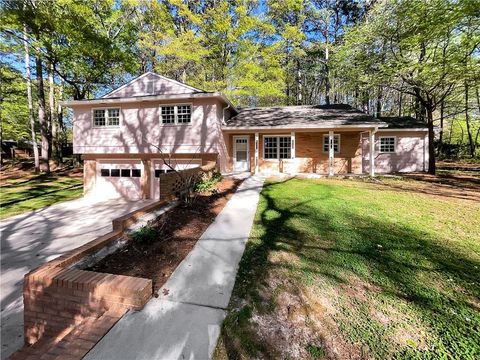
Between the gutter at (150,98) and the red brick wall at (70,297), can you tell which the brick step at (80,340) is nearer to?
the red brick wall at (70,297)

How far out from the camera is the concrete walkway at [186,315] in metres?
2.46

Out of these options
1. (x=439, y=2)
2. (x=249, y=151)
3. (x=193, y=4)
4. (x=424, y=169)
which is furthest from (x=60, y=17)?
(x=424, y=169)

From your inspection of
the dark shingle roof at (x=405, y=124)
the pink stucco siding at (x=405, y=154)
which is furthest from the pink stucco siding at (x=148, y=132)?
the dark shingle roof at (x=405, y=124)

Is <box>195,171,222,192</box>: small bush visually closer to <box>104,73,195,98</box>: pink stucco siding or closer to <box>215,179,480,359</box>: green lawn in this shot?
<box>215,179,480,359</box>: green lawn

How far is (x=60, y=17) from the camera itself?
1518 cm

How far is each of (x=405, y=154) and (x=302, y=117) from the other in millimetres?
8000

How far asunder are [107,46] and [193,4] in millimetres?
8951

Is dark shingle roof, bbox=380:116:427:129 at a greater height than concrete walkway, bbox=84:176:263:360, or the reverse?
dark shingle roof, bbox=380:116:427:129

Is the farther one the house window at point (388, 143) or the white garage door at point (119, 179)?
the house window at point (388, 143)

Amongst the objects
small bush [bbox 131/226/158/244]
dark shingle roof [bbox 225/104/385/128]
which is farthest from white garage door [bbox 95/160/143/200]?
small bush [bbox 131/226/158/244]

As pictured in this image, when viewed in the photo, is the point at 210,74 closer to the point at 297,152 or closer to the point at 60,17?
the point at 60,17

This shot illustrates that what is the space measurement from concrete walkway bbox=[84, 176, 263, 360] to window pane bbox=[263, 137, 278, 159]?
10.4 meters

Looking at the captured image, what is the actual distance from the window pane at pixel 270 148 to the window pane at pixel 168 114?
547 centimetres

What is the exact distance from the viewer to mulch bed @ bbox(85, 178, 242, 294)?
149 inches
